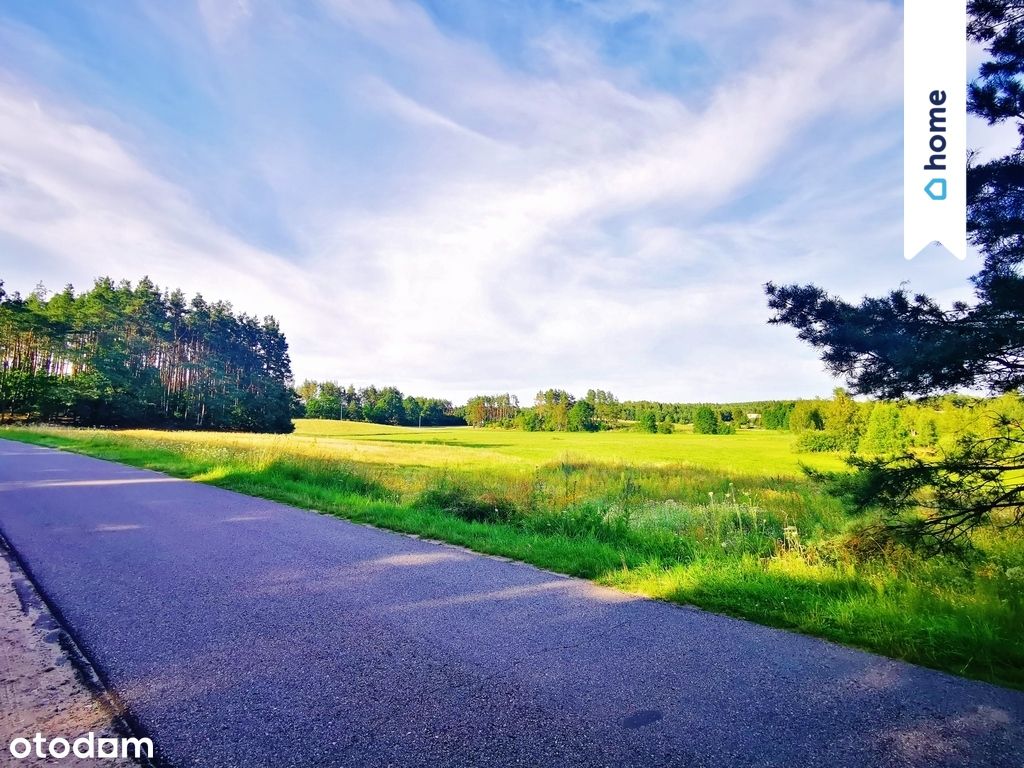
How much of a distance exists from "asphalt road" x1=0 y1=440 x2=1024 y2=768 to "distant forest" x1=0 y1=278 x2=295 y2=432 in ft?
192

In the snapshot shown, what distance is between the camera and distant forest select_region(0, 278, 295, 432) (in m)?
46.9

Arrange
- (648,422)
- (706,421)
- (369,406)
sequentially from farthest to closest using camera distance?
(369,406) → (648,422) → (706,421)

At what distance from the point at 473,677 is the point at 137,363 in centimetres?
6837

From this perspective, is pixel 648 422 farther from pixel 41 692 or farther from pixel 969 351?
pixel 41 692

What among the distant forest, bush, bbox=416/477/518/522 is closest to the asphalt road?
bush, bbox=416/477/518/522

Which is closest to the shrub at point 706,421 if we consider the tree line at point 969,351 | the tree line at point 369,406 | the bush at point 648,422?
the bush at point 648,422

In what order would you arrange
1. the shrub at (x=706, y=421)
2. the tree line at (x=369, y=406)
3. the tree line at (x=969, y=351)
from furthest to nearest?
the tree line at (x=369, y=406)
the shrub at (x=706, y=421)
the tree line at (x=969, y=351)

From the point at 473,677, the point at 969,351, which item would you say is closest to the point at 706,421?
the point at 969,351

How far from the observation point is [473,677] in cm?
282

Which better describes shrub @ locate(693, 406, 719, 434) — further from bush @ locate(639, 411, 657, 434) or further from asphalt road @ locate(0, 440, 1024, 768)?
asphalt road @ locate(0, 440, 1024, 768)

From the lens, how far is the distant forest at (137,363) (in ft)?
154

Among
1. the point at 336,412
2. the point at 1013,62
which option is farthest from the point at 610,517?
the point at 336,412

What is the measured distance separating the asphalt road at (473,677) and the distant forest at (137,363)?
192 feet

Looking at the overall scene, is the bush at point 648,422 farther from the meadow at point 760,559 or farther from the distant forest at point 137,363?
the meadow at point 760,559
